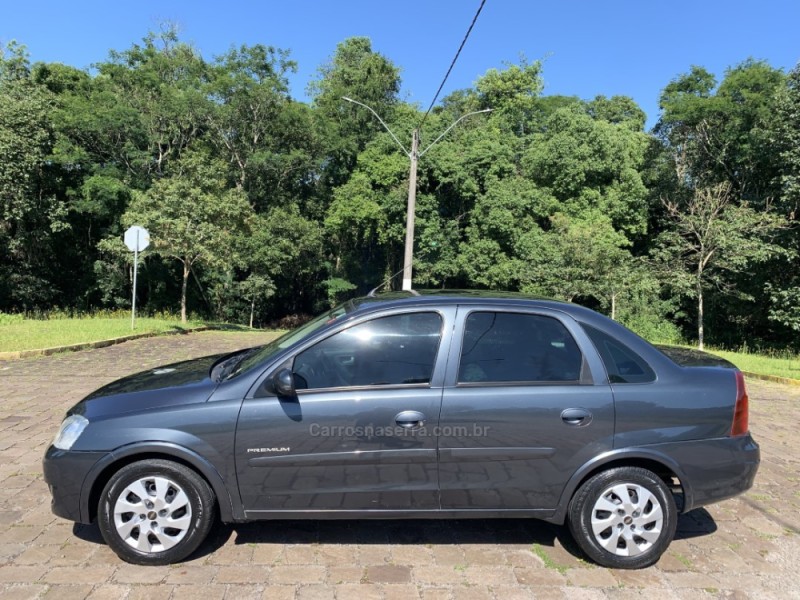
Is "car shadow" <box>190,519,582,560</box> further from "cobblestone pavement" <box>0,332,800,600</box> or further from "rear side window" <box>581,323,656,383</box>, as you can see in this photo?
"rear side window" <box>581,323,656,383</box>

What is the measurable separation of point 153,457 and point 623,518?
2.88m

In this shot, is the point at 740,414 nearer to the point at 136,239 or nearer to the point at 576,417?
the point at 576,417

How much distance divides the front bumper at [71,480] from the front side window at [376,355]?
132 centimetres

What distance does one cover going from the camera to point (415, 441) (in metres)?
3.17

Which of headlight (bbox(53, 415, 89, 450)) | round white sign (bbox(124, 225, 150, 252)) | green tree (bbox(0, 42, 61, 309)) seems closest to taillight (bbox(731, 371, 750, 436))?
headlight (bbox(53, 415, 89, 450))

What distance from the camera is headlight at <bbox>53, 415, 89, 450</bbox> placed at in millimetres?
3225

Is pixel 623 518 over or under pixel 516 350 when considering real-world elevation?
under

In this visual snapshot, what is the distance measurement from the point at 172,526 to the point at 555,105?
4187 cm

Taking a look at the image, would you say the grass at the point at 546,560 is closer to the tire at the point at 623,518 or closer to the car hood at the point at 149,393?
the tire at the point at 623,518

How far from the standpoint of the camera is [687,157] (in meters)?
26.7

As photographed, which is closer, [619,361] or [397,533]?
[619,361]

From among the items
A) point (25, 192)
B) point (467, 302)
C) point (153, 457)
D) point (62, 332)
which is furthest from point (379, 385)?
point (25, 192)

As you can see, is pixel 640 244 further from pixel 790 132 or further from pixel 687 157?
pixel 790 132

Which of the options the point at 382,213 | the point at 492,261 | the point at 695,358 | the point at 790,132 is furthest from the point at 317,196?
the point at 695,358
